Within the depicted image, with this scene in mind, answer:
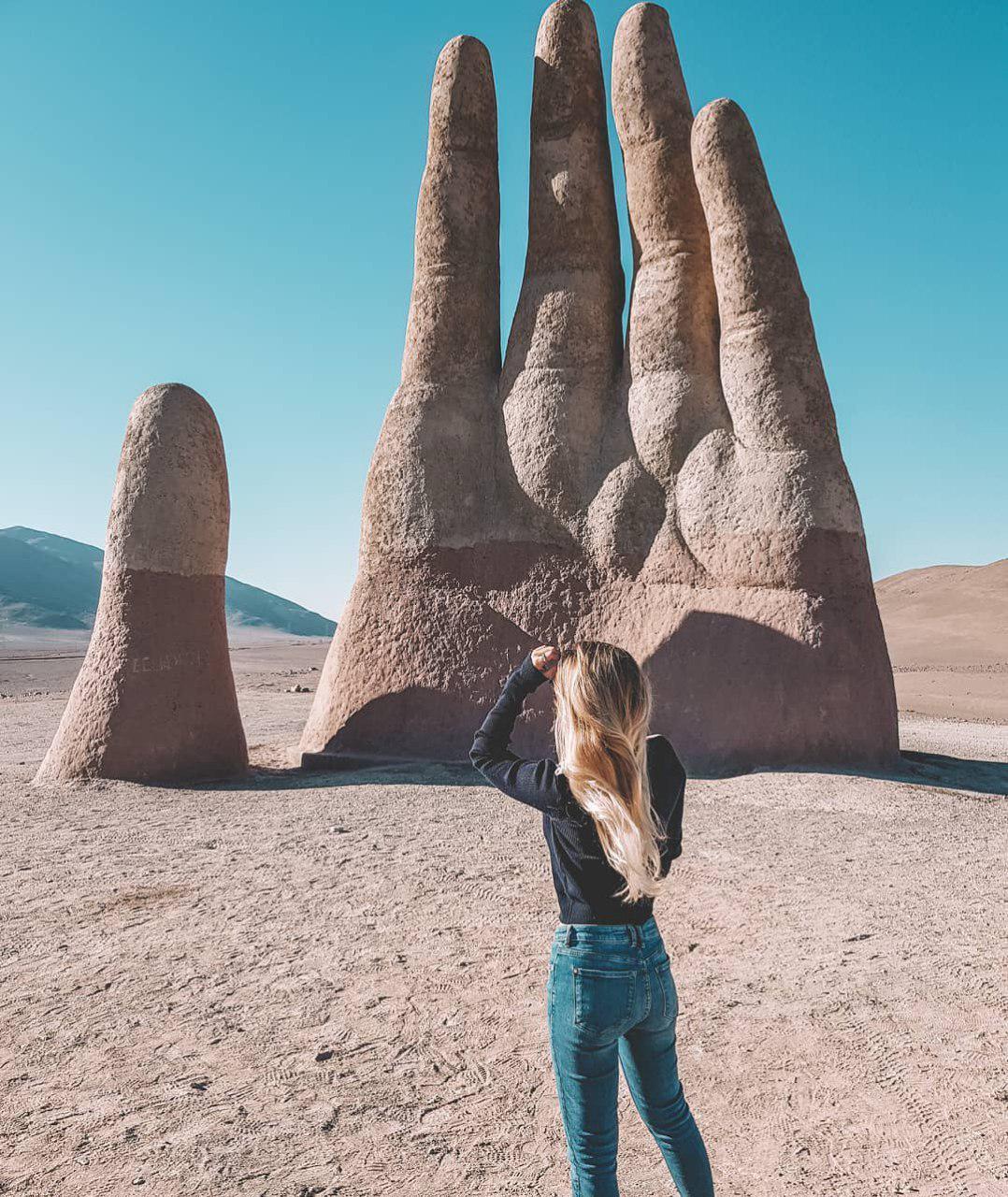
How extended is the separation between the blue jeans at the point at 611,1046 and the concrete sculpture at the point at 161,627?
593 centimetres

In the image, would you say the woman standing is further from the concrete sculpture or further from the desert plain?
the concrete sculpture

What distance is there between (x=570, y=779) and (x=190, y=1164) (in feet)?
4.54

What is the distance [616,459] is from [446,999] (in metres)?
5.49

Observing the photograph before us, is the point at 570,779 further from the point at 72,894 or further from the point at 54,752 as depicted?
the point at 54,752

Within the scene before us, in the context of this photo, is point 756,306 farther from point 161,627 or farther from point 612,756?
point 612,756

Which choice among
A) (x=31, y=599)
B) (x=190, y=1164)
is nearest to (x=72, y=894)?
(x=190, y=1164)

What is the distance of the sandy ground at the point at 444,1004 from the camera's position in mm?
2188

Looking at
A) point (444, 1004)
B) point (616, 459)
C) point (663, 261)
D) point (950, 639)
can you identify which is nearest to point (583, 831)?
point (444, 1004)

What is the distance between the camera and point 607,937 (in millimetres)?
1669

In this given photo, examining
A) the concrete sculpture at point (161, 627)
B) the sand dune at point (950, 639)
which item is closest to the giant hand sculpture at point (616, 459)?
the concrete sculpture at point (161, 627)

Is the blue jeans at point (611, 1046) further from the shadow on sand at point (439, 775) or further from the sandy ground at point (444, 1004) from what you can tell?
the shadow on sand at point (439, 775)

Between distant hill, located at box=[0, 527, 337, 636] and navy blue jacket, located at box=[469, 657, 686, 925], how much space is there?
55.4m

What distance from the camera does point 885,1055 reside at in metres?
2.62

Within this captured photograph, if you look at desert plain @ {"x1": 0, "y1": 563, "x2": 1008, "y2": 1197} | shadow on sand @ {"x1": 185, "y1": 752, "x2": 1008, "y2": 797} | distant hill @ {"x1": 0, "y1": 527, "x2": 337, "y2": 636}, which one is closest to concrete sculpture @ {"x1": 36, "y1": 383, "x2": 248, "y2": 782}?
shadow on sand @ {"x1": 185, "y1": 752, "x2": 1008, "y2": 797}
